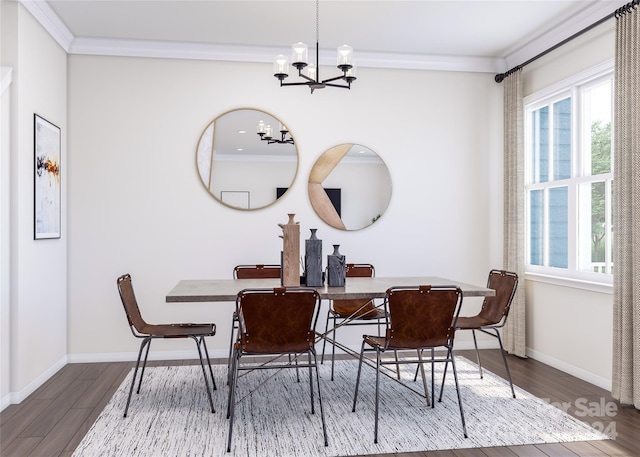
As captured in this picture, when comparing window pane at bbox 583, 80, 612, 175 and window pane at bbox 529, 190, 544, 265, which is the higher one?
window pane at bbox 583, 80, 612, 175

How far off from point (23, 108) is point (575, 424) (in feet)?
13.7

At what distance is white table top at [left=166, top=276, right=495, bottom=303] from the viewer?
310 cm

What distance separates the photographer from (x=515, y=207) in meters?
4.99

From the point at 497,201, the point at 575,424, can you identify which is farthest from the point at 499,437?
the point at 497,201

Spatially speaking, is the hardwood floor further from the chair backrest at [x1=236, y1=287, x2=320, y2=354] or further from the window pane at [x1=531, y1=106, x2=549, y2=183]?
the window pane at [x1=531, y1=106, x2=549, y2=183]

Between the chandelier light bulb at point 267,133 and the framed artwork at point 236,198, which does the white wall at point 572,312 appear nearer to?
the chandelier light bulb at point 267,133

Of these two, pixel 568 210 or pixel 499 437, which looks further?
pixel 568 210

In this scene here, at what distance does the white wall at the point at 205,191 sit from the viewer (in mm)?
4793

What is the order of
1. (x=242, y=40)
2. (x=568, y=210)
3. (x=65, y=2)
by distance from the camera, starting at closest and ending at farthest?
(x=65, y=2)
(x=568, y=210)
(x=242, y=40)

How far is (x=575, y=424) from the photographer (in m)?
3.20

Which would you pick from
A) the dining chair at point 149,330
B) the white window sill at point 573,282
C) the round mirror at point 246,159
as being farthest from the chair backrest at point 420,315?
the round mirror at point 246,159

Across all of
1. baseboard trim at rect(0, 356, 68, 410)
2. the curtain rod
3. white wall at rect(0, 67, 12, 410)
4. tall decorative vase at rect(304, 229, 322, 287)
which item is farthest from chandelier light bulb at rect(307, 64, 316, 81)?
baseboard trim at rect(0, 356, 68, 410)

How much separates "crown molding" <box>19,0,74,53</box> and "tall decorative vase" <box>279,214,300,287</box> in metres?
2.45

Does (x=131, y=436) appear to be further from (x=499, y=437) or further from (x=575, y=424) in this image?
(x=575, y=424)
